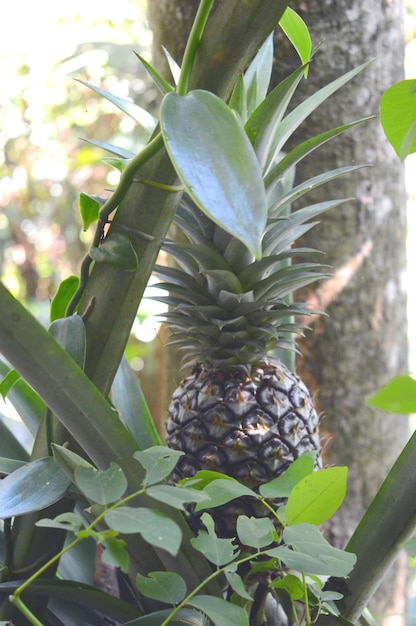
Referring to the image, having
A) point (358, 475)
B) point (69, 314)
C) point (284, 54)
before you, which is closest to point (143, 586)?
point (69, 314)

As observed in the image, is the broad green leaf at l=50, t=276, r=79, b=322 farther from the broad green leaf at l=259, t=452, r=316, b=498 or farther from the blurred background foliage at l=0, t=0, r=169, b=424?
the blurred background foliage at l=0, t=0, r=169, b=424

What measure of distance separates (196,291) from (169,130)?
0.99ft

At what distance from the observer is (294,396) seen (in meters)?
0.59

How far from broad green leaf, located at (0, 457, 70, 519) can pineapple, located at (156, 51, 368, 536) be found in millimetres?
164

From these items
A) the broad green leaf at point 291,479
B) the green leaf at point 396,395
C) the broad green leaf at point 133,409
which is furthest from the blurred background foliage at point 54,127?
the green leaf at point 396,395

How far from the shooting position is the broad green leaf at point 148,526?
0.30m

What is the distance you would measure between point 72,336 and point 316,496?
19 cm

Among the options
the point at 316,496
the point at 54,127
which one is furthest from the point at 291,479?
the point at 54,127

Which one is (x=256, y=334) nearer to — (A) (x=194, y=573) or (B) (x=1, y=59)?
(A) (x=194, y=573)

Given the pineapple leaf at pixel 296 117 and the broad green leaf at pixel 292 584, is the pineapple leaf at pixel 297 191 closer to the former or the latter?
the pineapple leaf at pixel 296 117

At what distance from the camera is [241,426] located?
559mm

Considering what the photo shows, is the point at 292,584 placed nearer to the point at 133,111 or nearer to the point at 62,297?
the point at 62,297

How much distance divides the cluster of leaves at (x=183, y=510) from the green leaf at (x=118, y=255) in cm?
12

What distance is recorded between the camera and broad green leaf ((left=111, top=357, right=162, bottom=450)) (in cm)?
65
